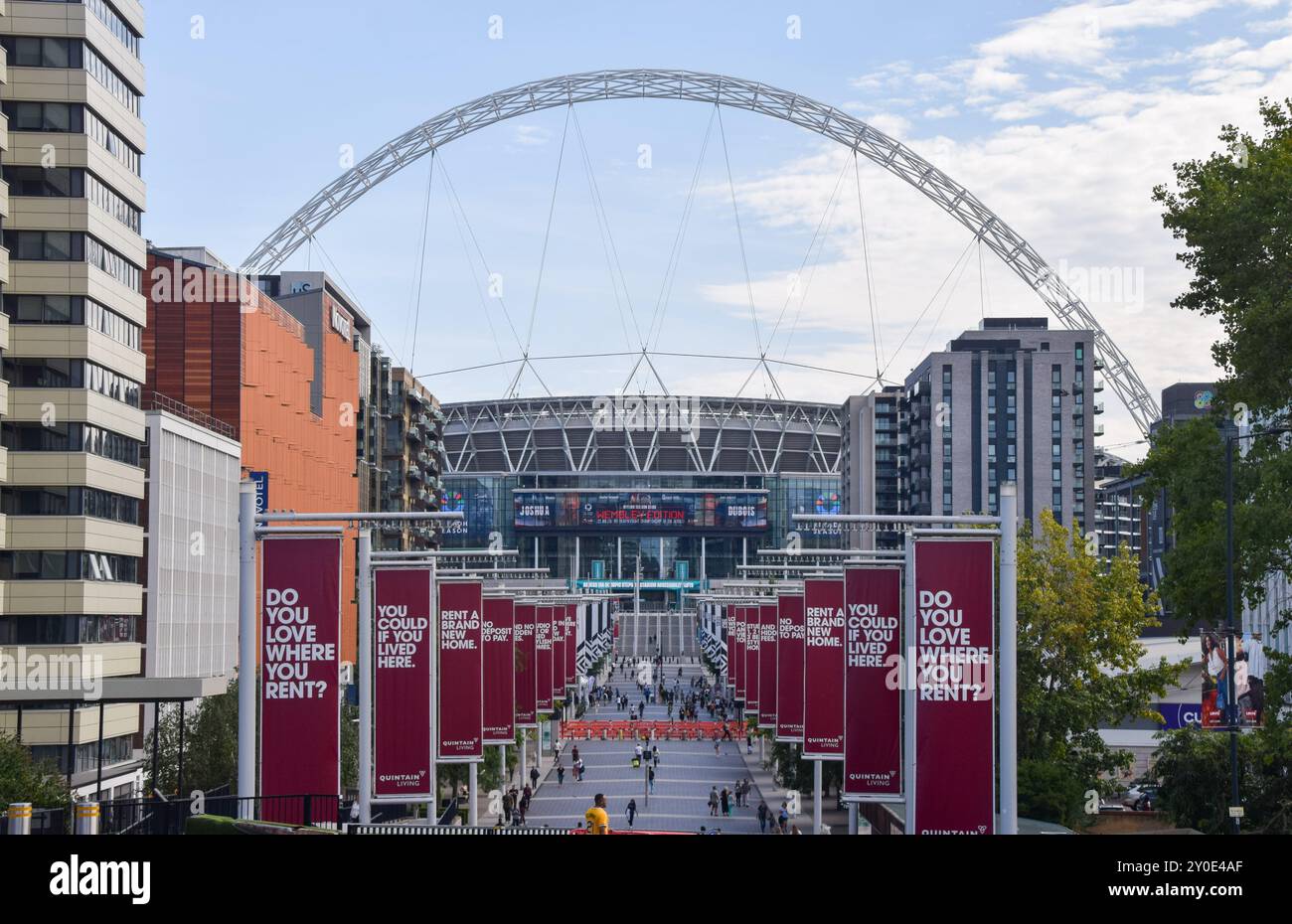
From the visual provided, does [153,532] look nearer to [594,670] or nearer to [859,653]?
[859,653]

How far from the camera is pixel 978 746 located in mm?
25844

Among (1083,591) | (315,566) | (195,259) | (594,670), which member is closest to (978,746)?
(315,566)

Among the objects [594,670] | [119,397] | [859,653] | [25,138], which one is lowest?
[594,670]

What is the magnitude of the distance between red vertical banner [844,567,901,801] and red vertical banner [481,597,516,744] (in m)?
19.1

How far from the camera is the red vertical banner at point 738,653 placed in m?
81.6

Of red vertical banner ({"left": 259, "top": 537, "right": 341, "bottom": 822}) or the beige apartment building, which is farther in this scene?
the beige apartment building

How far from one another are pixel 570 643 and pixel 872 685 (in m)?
63.9

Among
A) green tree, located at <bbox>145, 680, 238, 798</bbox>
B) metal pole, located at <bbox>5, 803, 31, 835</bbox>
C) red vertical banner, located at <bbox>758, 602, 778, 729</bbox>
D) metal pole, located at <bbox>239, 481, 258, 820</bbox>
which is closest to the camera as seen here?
metal pole, located at <bbox>5, 803, 31, 835</bbox>

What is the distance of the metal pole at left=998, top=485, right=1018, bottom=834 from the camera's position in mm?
26453

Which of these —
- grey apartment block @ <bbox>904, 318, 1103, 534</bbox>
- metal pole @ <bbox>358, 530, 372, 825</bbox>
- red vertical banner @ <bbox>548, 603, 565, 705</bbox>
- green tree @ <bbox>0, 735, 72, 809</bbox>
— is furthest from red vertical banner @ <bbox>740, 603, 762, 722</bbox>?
grey apartment block @ <bbox>904, 318, 1103, 534</bbox>

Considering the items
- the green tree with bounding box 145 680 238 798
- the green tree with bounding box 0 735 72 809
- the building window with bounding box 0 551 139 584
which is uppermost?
the building window with bounding box 0 551 139 584

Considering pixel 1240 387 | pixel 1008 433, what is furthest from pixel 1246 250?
pixel 1008 433

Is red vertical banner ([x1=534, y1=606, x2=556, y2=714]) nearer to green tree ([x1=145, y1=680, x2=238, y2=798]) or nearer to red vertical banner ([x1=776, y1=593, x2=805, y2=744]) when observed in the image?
green tree ([x1=145, y1=680, x2=238, y2=798])
